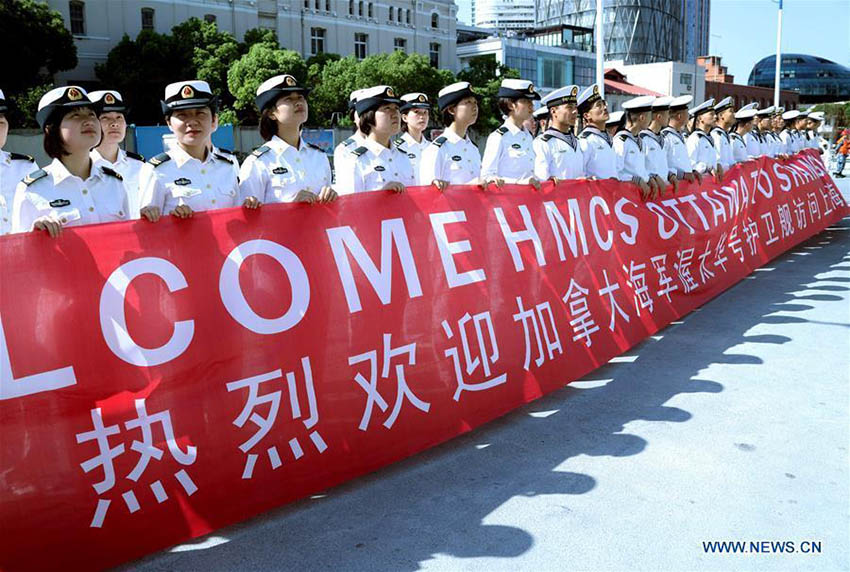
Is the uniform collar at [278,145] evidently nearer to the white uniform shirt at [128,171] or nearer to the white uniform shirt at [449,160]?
the white uniform shirt at [449,160]

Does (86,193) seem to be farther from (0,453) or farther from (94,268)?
(0,453)

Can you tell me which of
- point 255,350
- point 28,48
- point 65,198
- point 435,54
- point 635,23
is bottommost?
point 255,350

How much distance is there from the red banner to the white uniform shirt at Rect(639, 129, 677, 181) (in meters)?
2.09

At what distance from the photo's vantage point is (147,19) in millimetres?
45719

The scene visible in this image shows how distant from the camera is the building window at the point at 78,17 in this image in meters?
42.7

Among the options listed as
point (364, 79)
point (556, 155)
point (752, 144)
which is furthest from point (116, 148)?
point (364, 79)

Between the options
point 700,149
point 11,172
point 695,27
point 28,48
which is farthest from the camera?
point 695,27

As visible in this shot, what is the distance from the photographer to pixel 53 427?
8.71ft

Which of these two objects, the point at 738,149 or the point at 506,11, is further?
the point at 506,11

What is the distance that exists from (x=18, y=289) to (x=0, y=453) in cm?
58

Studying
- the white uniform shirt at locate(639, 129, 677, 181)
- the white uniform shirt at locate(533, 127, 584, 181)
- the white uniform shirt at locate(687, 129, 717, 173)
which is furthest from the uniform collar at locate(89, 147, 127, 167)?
the white uniform shirt at locate(687, 129, 717, 173)

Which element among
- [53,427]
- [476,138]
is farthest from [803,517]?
[476,138]

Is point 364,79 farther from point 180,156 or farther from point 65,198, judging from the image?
point 65,198

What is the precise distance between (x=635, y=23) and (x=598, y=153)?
4425 inches
